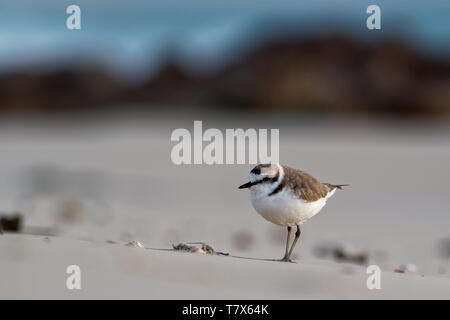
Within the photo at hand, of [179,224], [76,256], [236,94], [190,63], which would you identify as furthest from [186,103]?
[76,256]

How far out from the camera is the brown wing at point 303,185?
6.42 m

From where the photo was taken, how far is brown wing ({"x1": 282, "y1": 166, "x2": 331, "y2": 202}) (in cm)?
642

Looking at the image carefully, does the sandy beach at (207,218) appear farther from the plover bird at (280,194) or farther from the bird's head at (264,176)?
the bird's head at (264,176)

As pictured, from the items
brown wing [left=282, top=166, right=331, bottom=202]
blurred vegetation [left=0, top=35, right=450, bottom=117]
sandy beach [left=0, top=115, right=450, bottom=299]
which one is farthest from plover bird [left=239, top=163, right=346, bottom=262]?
blurred vegetation [left=0, top=35, right=450, bottom=117]

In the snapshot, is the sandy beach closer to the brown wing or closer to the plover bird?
the plover bird

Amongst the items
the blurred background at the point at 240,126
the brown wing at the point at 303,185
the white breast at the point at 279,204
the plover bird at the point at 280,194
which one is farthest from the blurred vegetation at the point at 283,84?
the white breast at the point at 279,204

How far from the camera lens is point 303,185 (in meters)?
6.51

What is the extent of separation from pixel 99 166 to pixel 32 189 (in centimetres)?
276

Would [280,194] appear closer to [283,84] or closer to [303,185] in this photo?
[303,185]
